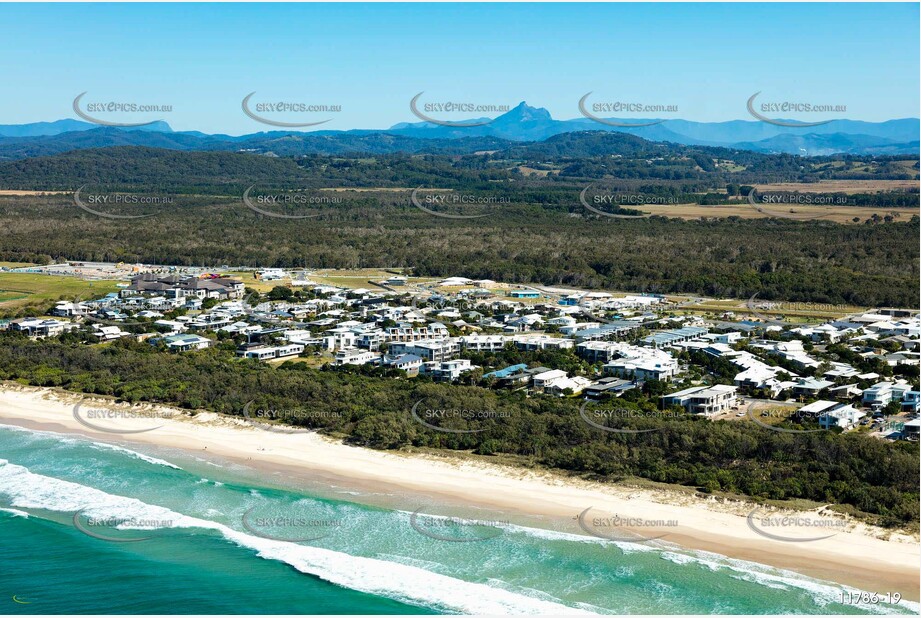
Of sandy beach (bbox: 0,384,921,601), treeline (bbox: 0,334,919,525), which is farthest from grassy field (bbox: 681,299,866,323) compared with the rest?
sandy beach (bbox: 0,384,921,601)

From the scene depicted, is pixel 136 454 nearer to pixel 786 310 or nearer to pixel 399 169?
pixel 786 310

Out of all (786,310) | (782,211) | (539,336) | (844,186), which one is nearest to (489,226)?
(782,211)

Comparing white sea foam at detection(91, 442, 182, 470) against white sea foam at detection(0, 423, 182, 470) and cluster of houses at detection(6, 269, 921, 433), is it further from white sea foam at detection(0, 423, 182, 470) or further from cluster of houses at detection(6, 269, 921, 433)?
cluster of houses at detection(6, 269, 921, 433)

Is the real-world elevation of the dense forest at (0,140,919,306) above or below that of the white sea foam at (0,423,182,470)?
above

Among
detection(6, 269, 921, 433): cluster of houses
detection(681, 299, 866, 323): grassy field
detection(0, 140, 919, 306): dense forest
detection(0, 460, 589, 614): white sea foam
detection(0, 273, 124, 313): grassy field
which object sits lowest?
detection(0, 460, 589, 614): white sea foam

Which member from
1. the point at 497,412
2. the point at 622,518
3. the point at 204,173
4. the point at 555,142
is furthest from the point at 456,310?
the point at 555,142

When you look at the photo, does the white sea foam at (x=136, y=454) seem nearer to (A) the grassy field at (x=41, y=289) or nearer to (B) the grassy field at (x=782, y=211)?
(A) the grassy field at (x=41, y=289)
